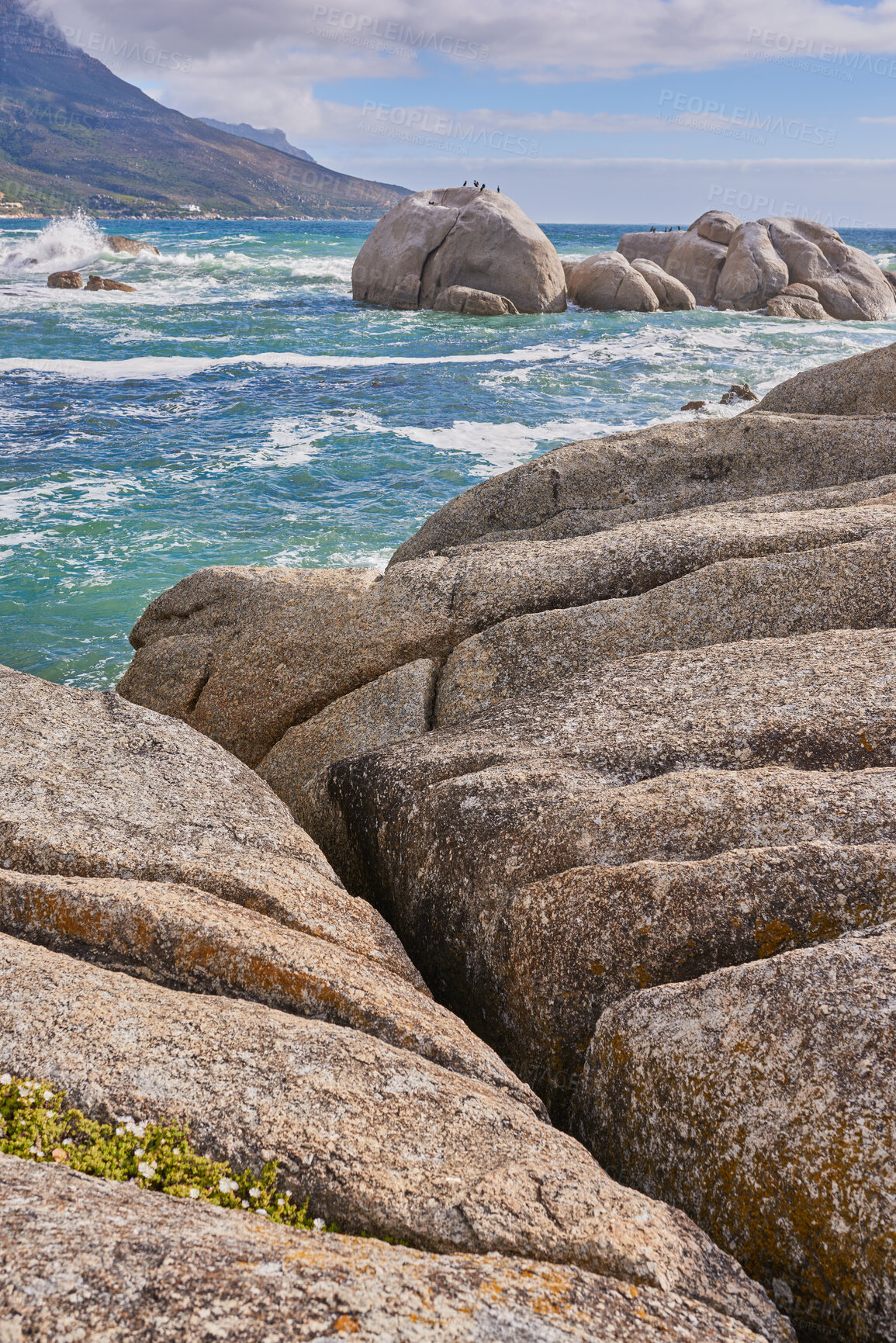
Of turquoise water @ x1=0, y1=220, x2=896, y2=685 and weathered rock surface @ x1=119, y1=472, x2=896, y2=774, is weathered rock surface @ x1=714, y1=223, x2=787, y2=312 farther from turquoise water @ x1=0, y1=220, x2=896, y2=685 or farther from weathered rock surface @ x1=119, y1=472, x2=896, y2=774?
weathered rock surface @ x1=119, y1=472, x2=896, y2=774

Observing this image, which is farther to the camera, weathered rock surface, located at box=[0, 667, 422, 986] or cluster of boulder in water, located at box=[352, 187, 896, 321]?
cluster of boulder in water, located at box=[352, 187, 896, 321]

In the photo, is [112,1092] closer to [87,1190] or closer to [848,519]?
[87,1190]

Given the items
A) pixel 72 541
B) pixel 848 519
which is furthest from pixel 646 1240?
pixel 72 541

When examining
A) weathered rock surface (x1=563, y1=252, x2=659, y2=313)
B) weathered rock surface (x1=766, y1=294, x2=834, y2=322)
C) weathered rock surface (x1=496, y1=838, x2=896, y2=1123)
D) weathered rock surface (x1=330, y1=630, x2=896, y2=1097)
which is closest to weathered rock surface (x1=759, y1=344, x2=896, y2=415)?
weathered rock surface (x1=330, y1=630, x2=896, y2=1097)

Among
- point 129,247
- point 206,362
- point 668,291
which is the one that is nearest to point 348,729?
point 206,362

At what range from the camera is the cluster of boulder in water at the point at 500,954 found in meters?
→ 3.58

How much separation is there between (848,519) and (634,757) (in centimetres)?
477

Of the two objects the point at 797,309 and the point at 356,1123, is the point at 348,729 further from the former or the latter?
the point at 797,309

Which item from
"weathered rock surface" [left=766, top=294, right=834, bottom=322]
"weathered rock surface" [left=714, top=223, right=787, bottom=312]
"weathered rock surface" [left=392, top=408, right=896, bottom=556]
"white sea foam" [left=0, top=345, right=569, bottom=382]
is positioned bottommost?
"weathered rock surface" [left=392, top=408, right=896, bottom=556]

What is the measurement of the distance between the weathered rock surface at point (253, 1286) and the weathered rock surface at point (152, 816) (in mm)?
2619

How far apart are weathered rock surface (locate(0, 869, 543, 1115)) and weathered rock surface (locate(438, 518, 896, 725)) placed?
378 cm

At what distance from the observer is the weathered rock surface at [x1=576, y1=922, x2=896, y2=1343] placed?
3982 mm

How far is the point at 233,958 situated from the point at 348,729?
4577 mm

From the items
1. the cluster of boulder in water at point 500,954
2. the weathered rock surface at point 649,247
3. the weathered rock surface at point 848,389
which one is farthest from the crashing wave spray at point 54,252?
the cluster of boulder in water at point 500,954
